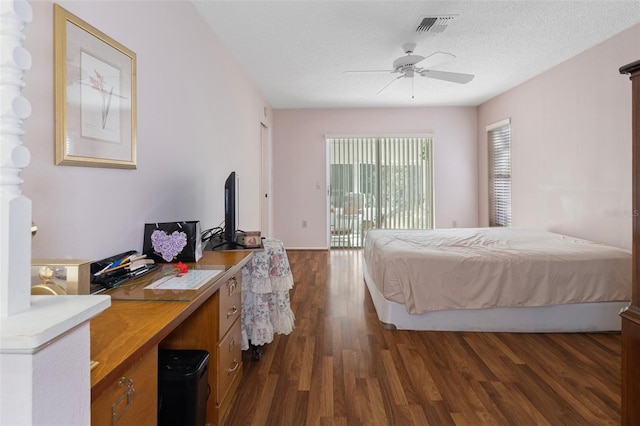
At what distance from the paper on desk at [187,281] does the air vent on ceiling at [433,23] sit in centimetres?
274

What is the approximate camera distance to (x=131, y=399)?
970mm

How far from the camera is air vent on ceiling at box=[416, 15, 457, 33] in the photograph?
2.96 metres

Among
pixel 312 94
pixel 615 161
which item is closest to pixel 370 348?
pixel 615 161

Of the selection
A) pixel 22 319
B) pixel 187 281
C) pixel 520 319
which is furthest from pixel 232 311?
pixel 520 319

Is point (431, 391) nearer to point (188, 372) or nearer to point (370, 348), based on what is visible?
point (370, 348)

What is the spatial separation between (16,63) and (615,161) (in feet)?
14.3

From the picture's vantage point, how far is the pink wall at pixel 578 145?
3.27 meters

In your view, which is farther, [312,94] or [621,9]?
[312,94]

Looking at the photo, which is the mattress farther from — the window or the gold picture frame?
the window

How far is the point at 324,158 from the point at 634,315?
557cm

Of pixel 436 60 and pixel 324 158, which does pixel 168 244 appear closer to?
pixel 436 60

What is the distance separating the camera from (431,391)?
6.57 feet

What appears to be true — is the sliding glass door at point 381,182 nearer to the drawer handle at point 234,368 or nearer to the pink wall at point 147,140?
the pink wall at point 147,140

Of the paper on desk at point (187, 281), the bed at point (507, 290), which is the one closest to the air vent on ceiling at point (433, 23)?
the bed at point (507, 290)
